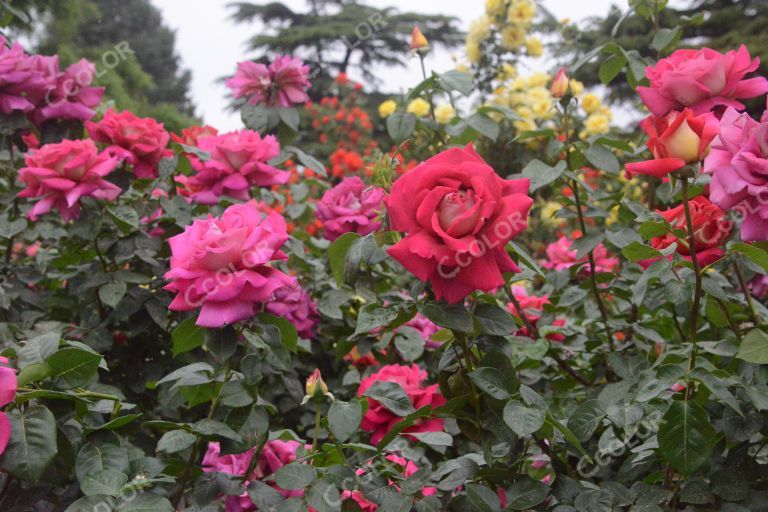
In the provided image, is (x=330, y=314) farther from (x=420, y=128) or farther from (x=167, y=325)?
(x=420, y=128)

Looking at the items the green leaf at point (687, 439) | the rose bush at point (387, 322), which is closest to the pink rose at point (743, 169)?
the rose bush at point (387, 322)

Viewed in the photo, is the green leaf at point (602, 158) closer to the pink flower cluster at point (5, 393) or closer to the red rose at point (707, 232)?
the red rose at point (707, 232)

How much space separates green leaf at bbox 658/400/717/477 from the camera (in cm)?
88

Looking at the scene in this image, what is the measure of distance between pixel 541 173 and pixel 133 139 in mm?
857

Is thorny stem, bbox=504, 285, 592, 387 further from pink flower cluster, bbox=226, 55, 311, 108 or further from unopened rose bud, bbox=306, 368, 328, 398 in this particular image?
pink flower cluster, bbox=226, 55, 311, 108

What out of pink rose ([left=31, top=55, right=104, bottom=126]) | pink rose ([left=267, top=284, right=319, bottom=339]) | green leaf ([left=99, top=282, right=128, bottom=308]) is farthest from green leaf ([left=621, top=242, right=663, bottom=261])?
pink rose ([left=31, top=55, right=104, bottom=126])

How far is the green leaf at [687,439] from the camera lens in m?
0.88

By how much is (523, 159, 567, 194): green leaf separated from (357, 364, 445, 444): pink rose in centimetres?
38

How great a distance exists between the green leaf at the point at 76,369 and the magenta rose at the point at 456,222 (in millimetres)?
401

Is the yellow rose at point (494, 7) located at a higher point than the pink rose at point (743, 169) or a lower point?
higher

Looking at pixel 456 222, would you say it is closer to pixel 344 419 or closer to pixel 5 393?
pixel 344 419

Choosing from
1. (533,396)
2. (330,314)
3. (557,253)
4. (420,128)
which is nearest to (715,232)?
(533,396)

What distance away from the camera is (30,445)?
31.9 inches

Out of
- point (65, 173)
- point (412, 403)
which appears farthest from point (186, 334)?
point (65, 173)
